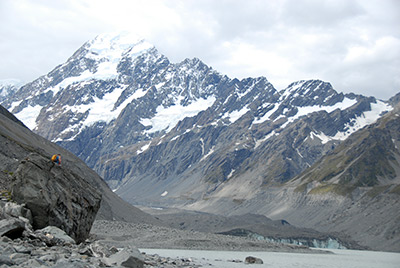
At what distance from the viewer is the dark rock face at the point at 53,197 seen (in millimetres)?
37094

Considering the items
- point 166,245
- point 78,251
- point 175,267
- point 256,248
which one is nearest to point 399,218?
point 256,248

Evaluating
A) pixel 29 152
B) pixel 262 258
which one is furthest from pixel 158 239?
pixel 29 152

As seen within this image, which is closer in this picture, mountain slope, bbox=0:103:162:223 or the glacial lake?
the glacial lake

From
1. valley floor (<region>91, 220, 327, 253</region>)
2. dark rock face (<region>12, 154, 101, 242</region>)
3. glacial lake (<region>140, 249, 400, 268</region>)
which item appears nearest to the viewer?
dark rock face (<region>12, 154, 101, 242</region>)

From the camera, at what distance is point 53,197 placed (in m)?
38.4

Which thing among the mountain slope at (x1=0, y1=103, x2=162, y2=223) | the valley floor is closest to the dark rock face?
the mountain slope at (x1=0, y1=103, x2=162, y2=223)

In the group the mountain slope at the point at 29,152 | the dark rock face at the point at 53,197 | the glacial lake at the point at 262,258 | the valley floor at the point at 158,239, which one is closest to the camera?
the dark rock face at the point at 53,197

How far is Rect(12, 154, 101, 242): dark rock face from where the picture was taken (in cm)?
3709

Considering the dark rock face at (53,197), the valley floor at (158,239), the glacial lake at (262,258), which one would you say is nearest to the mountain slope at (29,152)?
A: the valley floor at (158,239)

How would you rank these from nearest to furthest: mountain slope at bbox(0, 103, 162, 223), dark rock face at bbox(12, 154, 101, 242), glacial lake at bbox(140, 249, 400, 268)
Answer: dark rock face at bbox(12, 154, 101, 242) → glacial lake at bbox(140, 249, 400, 268) → mountain slope at bbox(0, 103, 162, 223)

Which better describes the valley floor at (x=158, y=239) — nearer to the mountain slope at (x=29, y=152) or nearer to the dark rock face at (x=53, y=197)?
the mountain slope at (x=29, y=152)

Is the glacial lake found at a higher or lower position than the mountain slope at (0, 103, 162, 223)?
lower

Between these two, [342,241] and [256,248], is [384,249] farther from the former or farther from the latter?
[256,248]

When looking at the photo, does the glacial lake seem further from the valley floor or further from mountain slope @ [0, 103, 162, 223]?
mountain slope @ [0, 103, 162, 223]
